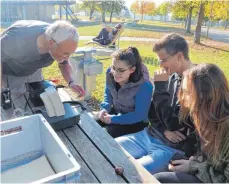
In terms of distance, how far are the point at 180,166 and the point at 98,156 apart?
1.80 ft

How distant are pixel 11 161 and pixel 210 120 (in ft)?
3.52

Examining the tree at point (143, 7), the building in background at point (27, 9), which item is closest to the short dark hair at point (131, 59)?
the building in background at point (27, 9)

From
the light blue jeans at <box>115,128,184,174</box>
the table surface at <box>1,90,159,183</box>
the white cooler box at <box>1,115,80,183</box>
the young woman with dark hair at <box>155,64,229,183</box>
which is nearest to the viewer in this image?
the white cooler box at <box>1,115,80,183</box>

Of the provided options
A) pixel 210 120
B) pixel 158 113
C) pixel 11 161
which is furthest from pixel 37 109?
pixel 210 120

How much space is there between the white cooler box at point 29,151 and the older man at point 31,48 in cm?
89

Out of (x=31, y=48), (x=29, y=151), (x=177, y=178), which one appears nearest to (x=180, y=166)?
(x=177, y=178)

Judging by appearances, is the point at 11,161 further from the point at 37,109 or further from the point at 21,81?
the point at 21,81

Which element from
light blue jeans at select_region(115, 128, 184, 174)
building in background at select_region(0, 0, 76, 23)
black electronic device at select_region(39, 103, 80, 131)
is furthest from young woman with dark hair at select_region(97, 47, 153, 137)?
building in background at select_region(0, 0, 76, 23)

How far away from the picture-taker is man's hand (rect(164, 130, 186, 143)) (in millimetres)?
1948

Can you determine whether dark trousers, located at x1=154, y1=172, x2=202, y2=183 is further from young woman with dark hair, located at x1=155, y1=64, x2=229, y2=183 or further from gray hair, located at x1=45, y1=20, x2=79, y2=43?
gray hair, located at x1=45, y1=20, x2=79, y2=43

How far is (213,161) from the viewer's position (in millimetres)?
1505

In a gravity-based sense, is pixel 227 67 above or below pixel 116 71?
below

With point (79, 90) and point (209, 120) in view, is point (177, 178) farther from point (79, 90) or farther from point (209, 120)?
point (79, 90)

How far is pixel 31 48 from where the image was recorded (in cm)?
221
